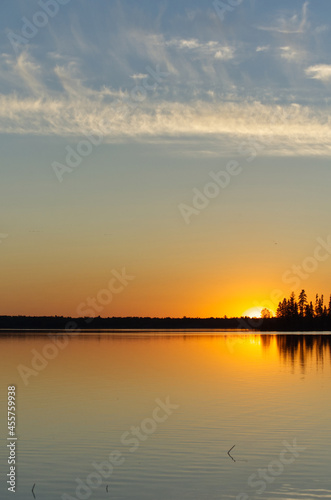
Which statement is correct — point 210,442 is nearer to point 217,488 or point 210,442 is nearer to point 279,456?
point 279,456

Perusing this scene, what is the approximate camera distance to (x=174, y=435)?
1190 inches

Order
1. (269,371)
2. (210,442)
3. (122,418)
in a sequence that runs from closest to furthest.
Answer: (210,442) < (122,418) < (269,371)

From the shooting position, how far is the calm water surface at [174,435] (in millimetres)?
22172

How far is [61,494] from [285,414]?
16953 millimetres

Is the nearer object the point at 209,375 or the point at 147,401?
the point at 147,401

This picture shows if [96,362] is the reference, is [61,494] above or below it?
below

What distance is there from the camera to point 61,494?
2138 centimetres

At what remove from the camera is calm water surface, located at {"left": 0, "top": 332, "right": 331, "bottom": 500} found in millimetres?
22172

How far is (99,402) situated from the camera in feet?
131

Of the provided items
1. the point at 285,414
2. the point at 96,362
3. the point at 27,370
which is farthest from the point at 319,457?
the point at 96,362

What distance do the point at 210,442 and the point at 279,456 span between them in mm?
3451

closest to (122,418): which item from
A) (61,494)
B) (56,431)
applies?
(56,431)

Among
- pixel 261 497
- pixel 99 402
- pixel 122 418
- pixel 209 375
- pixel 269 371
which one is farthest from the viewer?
pixel 269 371

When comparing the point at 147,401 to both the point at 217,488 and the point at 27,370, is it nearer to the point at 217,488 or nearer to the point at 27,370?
the point at 217,488
